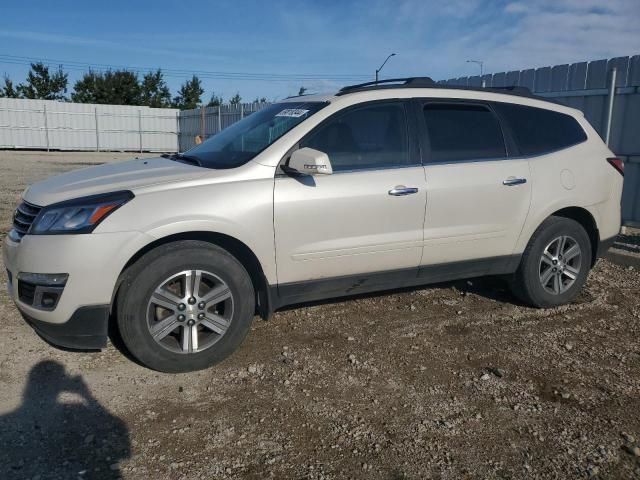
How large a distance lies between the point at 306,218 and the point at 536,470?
2040 millimetres

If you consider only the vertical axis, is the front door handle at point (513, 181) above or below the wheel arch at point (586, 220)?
above

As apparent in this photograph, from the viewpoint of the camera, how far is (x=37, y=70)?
1845 inches

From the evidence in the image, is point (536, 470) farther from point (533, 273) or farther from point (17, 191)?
point (17, 191)

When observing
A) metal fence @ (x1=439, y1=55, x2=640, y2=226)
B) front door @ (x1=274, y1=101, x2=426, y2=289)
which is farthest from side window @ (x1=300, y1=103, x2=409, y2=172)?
metal fence @ (x1=439, y1=55, x2=640, y2=226)

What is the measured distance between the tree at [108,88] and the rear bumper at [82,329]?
163 feet

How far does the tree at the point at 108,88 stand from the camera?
158 ft

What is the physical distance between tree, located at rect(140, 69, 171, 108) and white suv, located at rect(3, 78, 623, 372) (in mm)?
49752

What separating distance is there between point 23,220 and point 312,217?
6.23 ft

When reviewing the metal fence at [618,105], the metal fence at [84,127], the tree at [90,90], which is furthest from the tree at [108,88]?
the metal fence at [618,105]

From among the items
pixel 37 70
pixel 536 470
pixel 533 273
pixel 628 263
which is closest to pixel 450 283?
pixel 533 273

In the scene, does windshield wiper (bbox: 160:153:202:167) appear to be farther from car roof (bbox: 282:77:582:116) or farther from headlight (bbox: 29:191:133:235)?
car roof (bbox: 282:77:582:116)

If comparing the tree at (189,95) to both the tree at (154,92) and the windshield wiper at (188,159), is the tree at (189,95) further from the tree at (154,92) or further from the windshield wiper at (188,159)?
the windshield wiper at (188,159)

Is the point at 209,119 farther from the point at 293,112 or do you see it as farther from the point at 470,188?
the point at 470,188

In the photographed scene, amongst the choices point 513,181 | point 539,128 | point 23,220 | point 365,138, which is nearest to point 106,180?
point 23,220
